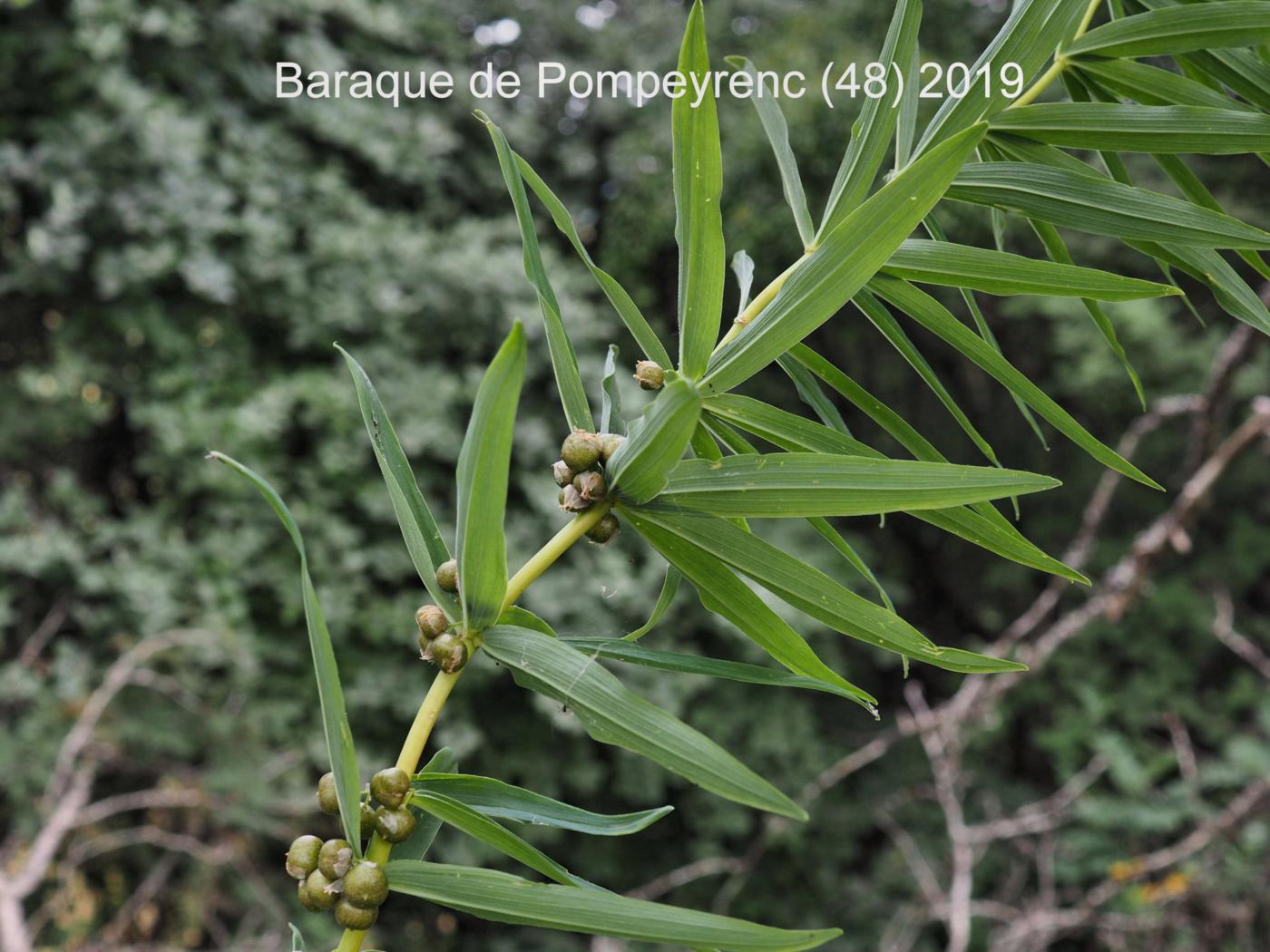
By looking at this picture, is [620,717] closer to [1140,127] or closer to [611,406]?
[611,406]

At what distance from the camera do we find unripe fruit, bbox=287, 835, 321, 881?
0.71 ft

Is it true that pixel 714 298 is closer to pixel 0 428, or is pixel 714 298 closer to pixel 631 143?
pixel 0 428

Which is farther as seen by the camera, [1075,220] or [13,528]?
[13,528]

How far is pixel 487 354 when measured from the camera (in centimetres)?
192

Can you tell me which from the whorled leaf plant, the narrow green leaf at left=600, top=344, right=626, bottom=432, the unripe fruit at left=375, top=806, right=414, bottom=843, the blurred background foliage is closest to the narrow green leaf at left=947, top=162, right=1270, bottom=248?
the whorled leaf plant

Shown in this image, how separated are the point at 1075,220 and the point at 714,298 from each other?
11 cm

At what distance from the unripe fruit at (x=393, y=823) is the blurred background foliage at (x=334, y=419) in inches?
37.9

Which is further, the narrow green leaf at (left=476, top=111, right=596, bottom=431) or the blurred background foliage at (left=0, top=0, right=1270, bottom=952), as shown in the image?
the blurred background foliage at (left=0, top=0, right=1270, bottom=952)

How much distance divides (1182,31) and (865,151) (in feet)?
0.29

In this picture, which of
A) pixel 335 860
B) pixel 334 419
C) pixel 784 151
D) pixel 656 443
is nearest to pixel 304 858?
pixel 335 860

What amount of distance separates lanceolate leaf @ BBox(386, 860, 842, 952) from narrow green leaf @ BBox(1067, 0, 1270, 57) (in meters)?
0.23

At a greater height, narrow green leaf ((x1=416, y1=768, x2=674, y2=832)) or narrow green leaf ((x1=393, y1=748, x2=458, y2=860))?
narrow green leaf ((x1=416, y1=768, x2=674, y2=832))

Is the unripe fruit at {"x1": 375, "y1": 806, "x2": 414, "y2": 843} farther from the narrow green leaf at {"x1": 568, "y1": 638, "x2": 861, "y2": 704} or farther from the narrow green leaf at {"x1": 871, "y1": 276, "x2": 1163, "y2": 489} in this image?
the narrow green leaf at {"x1": 871, "y1": 276, "x2": 1163, "y2": 489}

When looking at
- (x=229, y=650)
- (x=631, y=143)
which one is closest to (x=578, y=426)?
(x=229, y=650)
